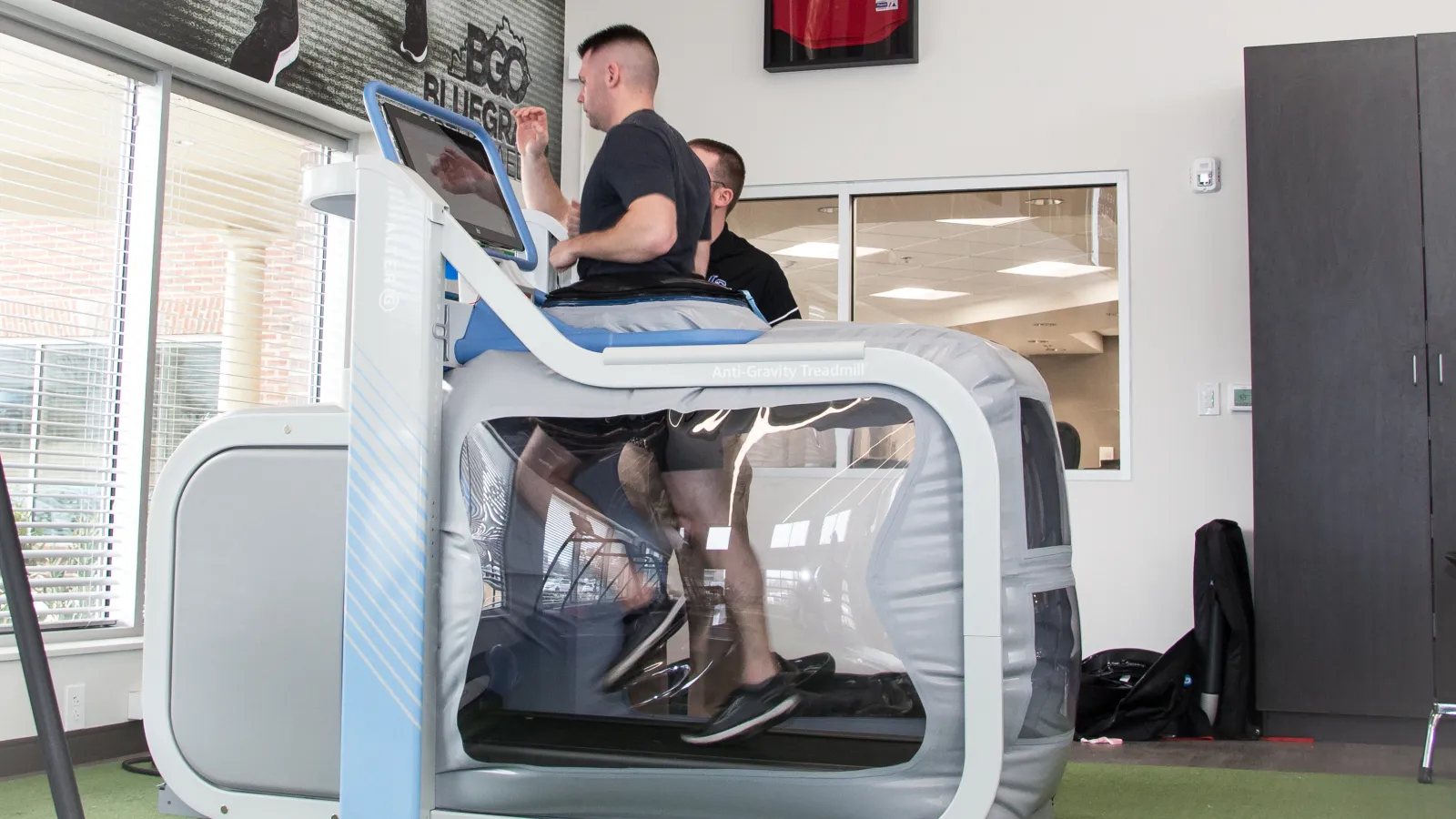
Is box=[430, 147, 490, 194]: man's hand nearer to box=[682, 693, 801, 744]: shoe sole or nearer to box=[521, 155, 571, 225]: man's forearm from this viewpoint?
box=[521, 155, 571, 225]: man's forearm

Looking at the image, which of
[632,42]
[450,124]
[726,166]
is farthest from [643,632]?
[726,166]

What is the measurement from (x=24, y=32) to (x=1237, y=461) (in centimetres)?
383

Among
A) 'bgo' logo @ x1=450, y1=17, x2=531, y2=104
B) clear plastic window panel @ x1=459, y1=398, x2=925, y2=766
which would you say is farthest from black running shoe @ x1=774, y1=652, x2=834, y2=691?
'bgo' logo @ x1=450, y1=17, x2=531, y2=104

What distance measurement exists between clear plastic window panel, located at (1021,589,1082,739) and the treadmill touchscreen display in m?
1.11

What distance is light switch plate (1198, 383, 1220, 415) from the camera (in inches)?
172

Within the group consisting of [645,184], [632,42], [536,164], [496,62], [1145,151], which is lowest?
[645,184]

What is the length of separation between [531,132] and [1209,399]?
9.26 feet

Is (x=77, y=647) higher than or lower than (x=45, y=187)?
lower

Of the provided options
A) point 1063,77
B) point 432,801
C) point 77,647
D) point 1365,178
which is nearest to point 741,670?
point 432,801

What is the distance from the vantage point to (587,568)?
2.01 meters

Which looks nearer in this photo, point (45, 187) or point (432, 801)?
point (432, 801)

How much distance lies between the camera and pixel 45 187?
131 inches

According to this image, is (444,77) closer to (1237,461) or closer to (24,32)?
(24,32)

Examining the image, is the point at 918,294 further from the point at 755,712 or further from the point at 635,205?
the point at 755,712
